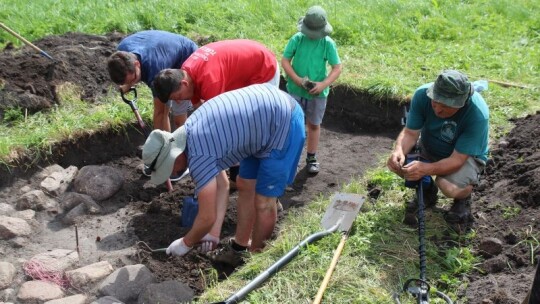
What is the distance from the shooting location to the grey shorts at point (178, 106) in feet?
21.5

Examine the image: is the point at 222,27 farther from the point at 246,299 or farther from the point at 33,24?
the point at 246,299

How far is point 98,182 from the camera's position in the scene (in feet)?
20.9

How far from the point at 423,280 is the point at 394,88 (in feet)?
12.3

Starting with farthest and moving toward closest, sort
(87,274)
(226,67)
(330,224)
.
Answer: (226,67) < (330,224) < (87,274)

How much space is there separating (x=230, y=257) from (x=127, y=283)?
807 millimetres

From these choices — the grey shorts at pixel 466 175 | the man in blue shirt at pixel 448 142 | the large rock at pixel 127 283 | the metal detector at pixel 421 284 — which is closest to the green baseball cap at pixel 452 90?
the man in blue shirt at pixel 448 142

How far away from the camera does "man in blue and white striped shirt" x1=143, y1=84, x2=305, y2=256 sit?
176 inches

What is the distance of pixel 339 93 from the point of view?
8.01 metres

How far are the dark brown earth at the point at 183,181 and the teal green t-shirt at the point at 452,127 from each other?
62 centimetres

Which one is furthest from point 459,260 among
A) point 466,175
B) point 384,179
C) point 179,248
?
point 179,248

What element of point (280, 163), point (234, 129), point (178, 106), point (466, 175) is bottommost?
point (178, 106)

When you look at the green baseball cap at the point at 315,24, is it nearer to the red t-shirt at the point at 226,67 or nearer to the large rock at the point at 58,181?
the red t-shirt at the point at 226,67

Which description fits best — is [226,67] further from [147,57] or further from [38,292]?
[38,292]

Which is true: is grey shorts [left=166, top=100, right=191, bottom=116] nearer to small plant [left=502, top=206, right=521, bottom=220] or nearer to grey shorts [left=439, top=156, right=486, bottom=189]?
grey shorts [left=439, top=156, right=486, bottom=189]
